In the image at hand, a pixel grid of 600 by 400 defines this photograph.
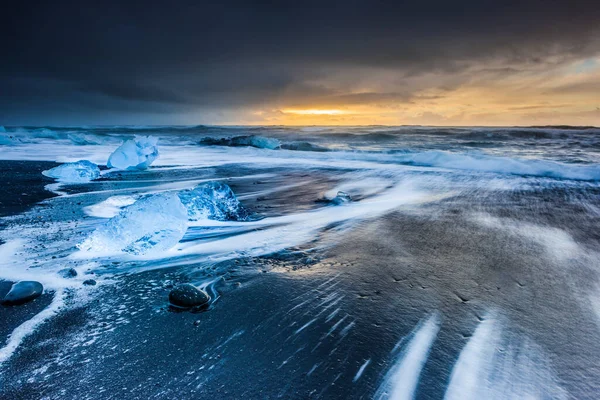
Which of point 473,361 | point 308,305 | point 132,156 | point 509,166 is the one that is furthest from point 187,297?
point 509,166

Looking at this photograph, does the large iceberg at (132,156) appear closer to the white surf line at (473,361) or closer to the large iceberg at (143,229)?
the large iceberg at (143,229)

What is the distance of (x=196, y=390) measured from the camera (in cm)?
145

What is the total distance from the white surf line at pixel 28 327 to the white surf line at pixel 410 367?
1.78 metres

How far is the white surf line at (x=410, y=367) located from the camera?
57.1 inches

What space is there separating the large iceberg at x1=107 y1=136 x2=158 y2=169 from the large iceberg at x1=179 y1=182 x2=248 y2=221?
5913 millimetres

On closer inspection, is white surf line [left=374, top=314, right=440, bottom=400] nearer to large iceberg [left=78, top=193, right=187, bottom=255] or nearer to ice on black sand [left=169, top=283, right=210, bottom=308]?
ice on black sand [left=169, top=283, right=210, bottom=308]

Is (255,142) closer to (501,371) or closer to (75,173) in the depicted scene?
(75,173)

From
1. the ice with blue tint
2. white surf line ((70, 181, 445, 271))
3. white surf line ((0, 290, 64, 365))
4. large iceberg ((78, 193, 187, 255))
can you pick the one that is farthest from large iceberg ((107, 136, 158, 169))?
the ice with blue tint

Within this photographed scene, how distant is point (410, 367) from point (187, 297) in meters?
1.36

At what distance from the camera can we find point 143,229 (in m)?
3.04

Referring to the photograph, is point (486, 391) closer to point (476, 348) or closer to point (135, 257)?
point (476, 348)

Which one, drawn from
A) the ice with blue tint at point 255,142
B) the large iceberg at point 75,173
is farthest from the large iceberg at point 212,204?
the ice with blue tint at point 255,142

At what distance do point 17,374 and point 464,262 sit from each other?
2.98m

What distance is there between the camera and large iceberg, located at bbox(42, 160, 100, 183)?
24.3 feet
